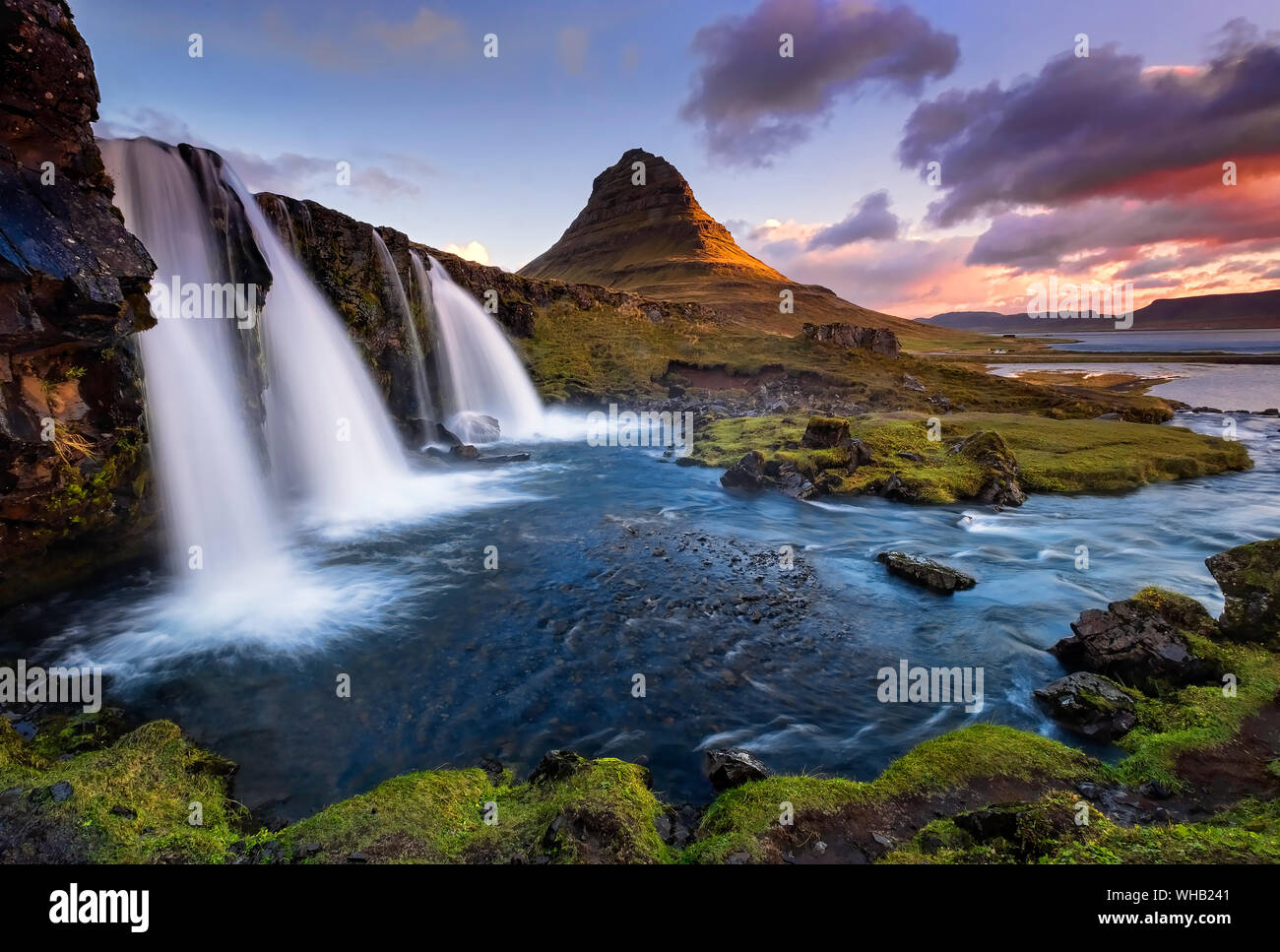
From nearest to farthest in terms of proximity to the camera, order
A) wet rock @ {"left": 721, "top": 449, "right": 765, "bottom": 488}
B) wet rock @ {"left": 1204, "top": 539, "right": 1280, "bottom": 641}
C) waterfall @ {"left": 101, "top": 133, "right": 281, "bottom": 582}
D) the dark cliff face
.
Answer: wet rock @ {"left": 1204, "top": 539, "right": 1280, "bottom": 641}
the dark cliff face
waterfall @ {"left": 101, "top": 133, "right": 281, "bottom": 582}
wet rock @ {"left": 721, "top": 449, "right": 765, "bottom": 488}

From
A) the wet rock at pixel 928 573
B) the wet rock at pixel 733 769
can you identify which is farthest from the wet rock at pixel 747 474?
the wet rock at pixel 733 769

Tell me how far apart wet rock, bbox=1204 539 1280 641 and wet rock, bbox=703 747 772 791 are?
9926mm

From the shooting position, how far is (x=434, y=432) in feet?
127

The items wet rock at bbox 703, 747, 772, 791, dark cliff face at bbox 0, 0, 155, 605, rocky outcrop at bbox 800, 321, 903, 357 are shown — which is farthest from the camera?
rocky outcrop at bbox 800, 321, 903, 357

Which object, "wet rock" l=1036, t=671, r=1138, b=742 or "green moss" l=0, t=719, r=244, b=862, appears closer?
"green moss" l=0, t=719, r=244, b=862

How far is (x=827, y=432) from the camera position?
30359 mm

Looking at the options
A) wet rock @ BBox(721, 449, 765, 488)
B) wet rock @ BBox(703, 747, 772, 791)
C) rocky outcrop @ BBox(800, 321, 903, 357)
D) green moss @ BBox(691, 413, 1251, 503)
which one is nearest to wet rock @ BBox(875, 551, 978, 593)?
green moss @ BBox(691, 413, 1251, 503)

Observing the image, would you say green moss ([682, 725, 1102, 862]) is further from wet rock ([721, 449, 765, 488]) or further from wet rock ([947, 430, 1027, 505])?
wet rock ([947, 430, 1027, 505])

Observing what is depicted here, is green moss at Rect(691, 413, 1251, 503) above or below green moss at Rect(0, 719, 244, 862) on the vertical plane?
above

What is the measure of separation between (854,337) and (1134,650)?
194 feet

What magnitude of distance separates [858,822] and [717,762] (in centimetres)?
219

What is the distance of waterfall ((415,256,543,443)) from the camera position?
45.7 meters
